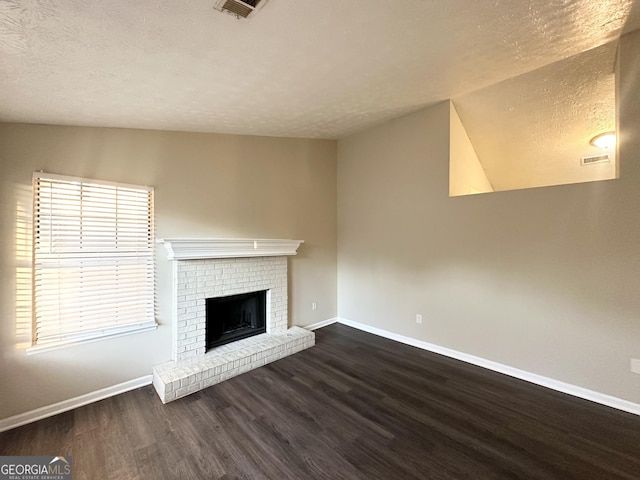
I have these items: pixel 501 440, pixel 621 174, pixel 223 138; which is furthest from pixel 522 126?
pixel 223 138

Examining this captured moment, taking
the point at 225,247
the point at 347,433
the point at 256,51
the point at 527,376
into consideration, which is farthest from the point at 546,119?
the point at 225,247

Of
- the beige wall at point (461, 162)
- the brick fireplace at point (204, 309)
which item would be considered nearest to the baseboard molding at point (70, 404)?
the brick fireplace at point (204, 309)

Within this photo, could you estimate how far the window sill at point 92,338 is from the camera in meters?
2.23

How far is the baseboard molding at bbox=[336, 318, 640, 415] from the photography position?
2344 mm

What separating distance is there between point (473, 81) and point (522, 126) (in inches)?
39.8

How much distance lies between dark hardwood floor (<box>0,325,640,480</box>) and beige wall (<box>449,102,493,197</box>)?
231 centimetres

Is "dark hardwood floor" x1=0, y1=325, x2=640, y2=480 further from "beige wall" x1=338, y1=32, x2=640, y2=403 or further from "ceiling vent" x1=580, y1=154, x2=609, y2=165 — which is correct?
"ceiling vent" x1=580, y1=154, x2=609, y2=165

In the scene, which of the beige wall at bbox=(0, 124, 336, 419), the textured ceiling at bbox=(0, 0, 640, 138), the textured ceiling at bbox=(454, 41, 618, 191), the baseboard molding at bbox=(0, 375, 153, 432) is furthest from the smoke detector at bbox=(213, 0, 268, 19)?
the baseboard molding at bbox=(0, 375, 153, 432)

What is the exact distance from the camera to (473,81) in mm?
2791

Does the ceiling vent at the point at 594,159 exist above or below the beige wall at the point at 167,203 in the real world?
above

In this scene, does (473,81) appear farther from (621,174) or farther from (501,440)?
(501,440)

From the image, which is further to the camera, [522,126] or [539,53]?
[522,126]

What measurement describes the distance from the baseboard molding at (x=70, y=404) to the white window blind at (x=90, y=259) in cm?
54

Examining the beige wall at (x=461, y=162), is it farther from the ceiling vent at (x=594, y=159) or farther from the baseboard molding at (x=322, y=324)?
the baseboard molding at (x=322, y=324)
